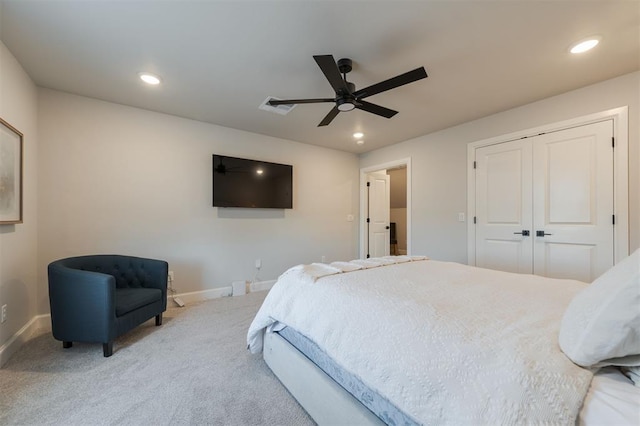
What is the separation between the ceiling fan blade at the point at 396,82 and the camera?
1.77 metres

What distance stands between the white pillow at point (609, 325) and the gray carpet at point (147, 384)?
49.5 inches

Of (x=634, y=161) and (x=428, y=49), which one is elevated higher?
(x=428, y=49)

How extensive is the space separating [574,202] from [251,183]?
12.2 ft

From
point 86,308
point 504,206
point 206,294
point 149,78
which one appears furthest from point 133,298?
point 504,206

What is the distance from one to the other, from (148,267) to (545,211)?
165 inches

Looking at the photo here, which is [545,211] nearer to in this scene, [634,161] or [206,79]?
[634,161]

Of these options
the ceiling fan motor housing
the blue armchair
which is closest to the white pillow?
the ceiling fan motor housing

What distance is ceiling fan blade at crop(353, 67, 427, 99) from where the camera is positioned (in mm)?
1770

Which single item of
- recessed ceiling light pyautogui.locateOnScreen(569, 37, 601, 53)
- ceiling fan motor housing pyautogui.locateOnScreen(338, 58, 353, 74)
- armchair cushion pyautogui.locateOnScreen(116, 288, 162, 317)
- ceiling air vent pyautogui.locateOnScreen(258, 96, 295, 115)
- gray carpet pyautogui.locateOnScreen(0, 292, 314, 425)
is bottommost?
gray carpet pyautogui.locateOnScreen(0, 292, 314, 425)

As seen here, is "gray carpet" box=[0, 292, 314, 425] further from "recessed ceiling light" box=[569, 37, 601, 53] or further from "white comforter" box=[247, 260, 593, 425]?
"recessed ceiling light" box=[569, 37, 601, 53]

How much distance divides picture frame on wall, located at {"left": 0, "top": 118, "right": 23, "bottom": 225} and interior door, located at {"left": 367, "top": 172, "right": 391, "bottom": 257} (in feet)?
14.7

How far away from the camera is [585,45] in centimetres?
192

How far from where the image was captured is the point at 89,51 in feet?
6.63

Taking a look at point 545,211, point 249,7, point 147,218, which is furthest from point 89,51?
point 545,211
